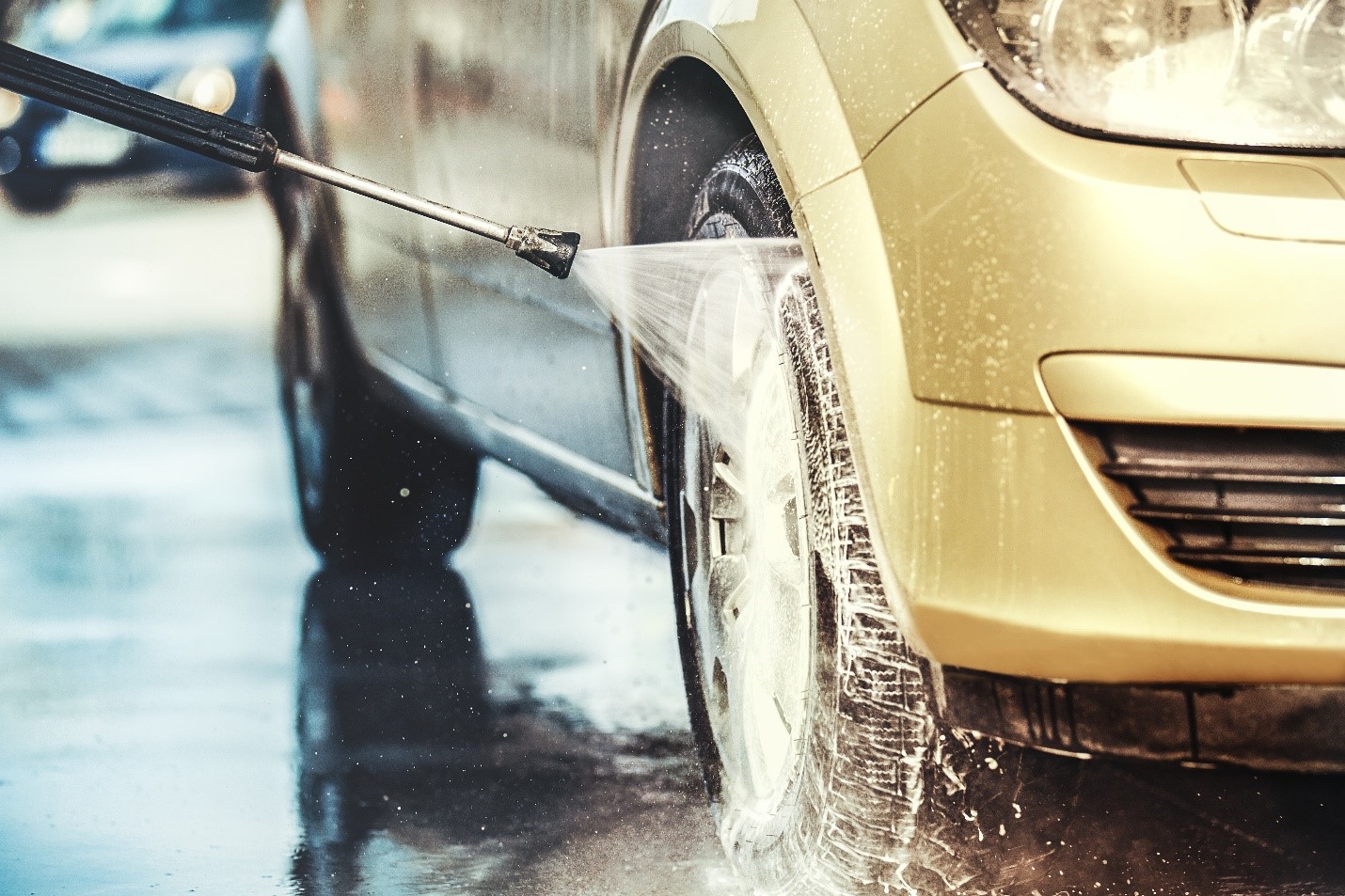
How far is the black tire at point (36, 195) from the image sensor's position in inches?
88.7

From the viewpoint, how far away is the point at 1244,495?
1.03 m

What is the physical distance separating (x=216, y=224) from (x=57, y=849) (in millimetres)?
1046

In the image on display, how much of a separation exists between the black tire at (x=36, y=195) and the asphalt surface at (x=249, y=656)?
33mm

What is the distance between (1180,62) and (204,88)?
5.41 feet

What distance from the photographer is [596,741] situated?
2264mm

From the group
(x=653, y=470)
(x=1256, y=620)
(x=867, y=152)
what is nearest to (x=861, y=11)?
(x=867, y=152)

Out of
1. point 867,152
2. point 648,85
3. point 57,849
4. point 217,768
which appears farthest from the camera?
point 217,768

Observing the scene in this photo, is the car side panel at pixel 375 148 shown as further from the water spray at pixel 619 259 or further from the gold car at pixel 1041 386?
the gold car at pixel 1041 386

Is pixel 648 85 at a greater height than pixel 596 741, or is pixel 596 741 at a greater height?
pixel 648 85

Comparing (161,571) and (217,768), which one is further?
(161,571)

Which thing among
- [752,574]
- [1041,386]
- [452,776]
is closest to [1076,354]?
[1041,386]

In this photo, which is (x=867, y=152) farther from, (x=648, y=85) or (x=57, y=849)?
(x=57, y=849)

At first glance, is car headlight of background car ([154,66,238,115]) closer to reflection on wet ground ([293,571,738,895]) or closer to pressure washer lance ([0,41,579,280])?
pressure washer lance ([0,41,579,280])

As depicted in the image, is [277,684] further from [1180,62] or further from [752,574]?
[1180,62]
